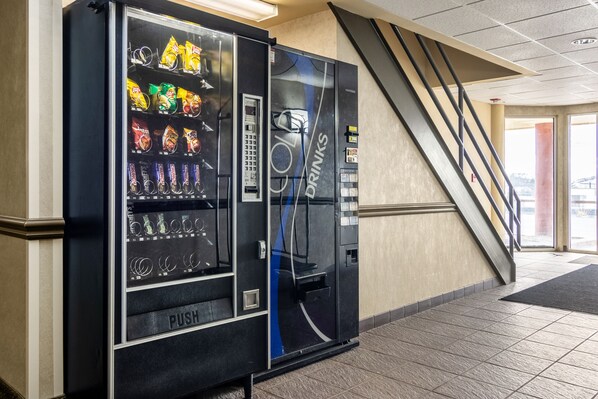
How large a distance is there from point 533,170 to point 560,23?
563cm

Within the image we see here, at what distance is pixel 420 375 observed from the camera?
3.19m

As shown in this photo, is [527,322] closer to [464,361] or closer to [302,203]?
Result: [464,361]

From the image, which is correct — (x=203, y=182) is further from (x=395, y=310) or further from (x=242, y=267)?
(x=395, y=310)

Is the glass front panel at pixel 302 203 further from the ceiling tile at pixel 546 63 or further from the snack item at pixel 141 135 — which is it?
the ceiling tile at pixel 546 63

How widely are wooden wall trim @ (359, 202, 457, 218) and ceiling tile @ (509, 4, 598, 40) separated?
5.79 ft

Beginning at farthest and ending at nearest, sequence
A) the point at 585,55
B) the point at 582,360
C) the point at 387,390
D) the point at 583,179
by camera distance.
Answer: the point at 583,179
the point at 585,55
the point at 582,360
the point at 387,390

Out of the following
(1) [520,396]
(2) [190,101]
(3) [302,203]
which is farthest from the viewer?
(3) [302,203]

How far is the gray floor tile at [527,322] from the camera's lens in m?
4.35

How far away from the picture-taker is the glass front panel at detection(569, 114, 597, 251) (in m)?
8.73

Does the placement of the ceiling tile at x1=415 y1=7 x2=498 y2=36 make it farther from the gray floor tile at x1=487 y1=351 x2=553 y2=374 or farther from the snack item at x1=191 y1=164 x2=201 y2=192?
the gray floor tile at x1=487 y1=351 x2=553 y2=374

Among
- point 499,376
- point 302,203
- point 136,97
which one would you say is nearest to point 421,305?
Answer: point 499,376

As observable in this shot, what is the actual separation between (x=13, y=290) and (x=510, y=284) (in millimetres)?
5492

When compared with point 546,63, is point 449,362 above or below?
below

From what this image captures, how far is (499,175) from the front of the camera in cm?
839
